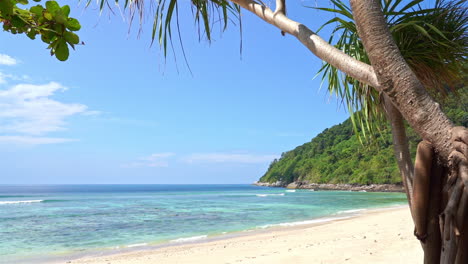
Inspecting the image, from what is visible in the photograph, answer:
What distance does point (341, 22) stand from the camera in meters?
2.55

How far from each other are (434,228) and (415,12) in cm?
150

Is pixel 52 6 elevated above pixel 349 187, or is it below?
below

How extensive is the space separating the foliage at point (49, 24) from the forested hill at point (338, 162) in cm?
4642

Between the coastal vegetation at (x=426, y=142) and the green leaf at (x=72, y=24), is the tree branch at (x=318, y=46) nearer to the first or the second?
the coastal vegetation at (x=426, y=142)

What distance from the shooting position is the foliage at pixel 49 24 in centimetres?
71

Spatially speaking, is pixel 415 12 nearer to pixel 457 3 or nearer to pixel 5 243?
pixel 457 3

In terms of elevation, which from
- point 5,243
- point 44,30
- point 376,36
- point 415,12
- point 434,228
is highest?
point 415,12

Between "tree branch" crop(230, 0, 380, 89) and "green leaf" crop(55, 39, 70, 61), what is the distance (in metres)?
1.36

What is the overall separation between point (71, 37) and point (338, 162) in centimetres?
7047

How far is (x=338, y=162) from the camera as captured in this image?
68000 millimetres

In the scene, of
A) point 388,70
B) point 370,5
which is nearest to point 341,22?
point 370,5

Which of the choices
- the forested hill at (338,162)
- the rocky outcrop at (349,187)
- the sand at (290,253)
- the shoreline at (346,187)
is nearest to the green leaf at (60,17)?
the sand at (290,253)

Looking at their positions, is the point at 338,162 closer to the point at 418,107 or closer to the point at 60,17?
the point at 418,107

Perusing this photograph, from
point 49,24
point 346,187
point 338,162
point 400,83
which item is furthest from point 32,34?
point 338,162
